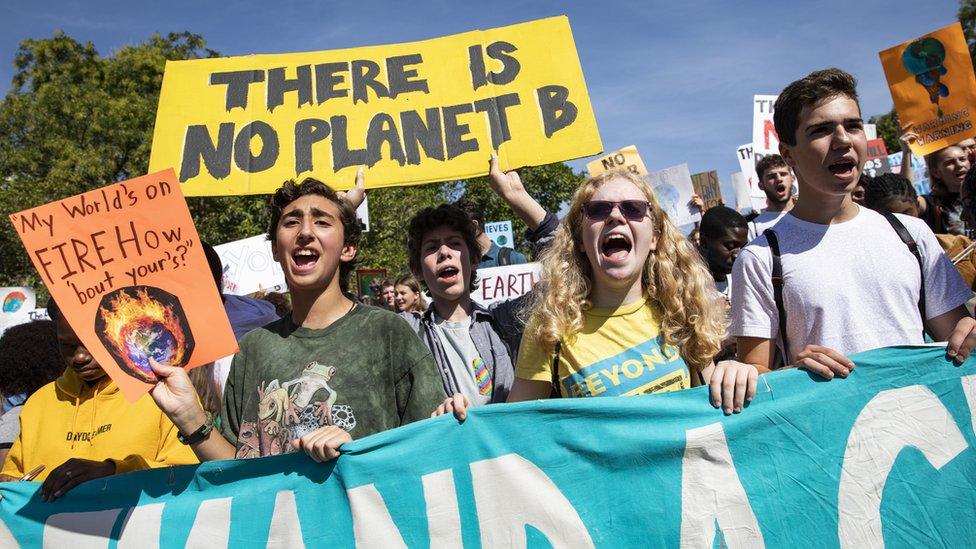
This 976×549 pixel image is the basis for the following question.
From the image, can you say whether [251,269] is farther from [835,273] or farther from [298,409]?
[835,273]

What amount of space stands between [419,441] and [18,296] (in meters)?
12.6

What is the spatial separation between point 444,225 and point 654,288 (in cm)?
123

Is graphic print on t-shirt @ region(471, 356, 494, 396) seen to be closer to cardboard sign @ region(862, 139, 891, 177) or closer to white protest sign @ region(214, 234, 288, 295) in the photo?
white protest sign @ region(214, 234, 288, 295)

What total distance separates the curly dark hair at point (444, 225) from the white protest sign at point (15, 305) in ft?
36.3

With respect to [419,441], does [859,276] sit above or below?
above

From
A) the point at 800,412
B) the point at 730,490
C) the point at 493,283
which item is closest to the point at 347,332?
the point at 730,490

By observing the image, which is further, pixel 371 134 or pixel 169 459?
pixel 371 134

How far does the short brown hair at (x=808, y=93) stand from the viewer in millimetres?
2580

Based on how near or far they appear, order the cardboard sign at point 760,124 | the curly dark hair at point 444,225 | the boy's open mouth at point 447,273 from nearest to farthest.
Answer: the boy's open mouth at point 447,273, the curly dark hair at point 444,225, the cardboard sign at point 760,124

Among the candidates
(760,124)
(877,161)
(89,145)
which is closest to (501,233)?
(760,124)

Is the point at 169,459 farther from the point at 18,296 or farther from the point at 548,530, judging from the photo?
the point at 18,296

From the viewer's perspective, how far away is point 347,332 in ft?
8.25

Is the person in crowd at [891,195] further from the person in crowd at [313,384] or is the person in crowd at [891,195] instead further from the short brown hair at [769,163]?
the person in crowd at [313,384]

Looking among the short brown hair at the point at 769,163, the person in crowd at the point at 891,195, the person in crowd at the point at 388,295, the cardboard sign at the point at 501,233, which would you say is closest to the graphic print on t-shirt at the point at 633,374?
the person in crowd at the point at 891,195
